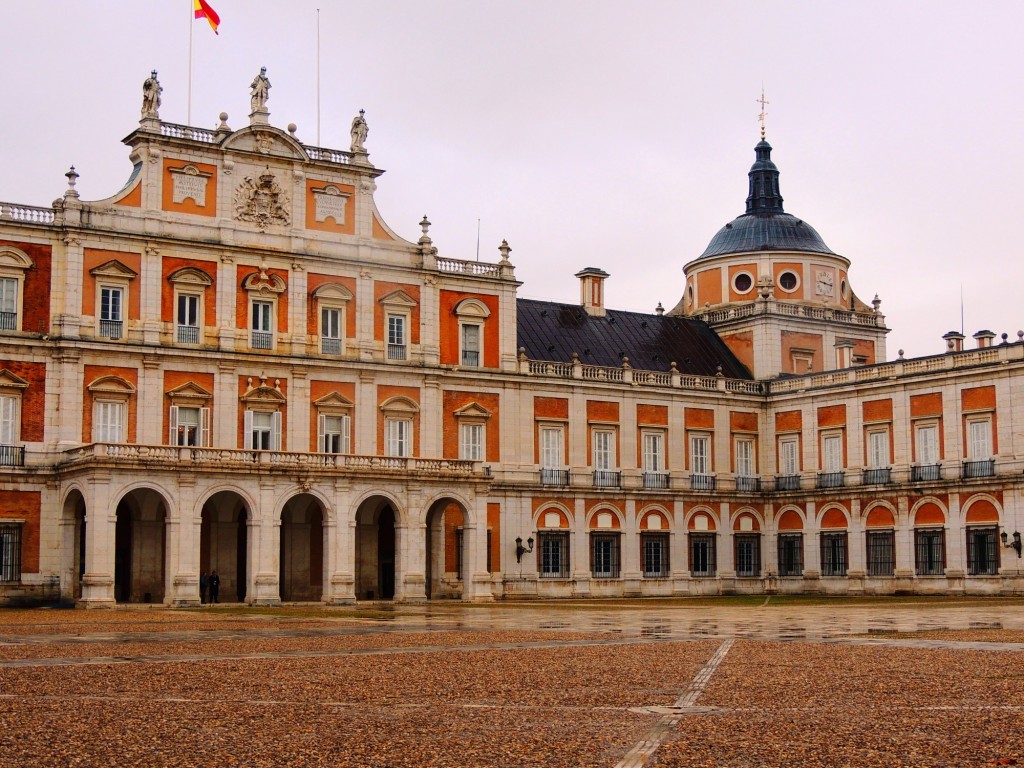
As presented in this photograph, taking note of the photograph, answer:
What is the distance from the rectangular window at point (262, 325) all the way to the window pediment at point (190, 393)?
9.04ft

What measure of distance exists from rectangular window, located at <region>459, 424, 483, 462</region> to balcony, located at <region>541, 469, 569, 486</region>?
11.2 feet

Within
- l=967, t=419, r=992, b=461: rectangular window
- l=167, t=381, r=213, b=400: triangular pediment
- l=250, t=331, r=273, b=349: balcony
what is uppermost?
l=250, t=331, r=273, b=349: balcony

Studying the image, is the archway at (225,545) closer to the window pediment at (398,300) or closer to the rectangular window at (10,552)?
the rectangular window at (10,552)

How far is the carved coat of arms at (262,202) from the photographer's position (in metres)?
54.6

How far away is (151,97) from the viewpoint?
174ft

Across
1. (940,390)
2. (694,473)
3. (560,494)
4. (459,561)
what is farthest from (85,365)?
(940,390)

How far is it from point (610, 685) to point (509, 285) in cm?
4361

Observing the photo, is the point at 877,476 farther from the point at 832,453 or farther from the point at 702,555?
the point at 702,555

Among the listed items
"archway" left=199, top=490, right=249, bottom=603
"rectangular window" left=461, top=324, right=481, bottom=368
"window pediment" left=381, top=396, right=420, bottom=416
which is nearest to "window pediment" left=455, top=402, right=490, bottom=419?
"rectangular window" left=461, top=324, right=481, bottom=368

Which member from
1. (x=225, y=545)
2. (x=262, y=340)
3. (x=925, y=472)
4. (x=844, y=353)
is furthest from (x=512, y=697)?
(x=844, y=353)

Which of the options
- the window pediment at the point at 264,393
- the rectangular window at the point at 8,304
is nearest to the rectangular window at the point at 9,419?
the rectangular window at the point at 8,304

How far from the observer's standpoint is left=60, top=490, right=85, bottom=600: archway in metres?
49.2

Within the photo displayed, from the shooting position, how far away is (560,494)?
203 feet

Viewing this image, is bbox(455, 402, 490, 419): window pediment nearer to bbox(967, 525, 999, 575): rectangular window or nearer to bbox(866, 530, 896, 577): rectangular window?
bbox(866, 530, 896, 577): rectangular window
